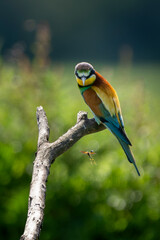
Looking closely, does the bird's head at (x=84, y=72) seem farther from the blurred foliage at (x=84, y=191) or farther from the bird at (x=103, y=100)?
the blurred foliage at (x=84, y=191)

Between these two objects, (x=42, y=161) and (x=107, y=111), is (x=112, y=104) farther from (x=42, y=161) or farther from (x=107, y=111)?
(x=42, y=161)

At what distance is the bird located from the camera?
145cm

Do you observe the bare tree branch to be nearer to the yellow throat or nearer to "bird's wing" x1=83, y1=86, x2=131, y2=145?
"bird's wing" x1=83, y1=86, x2=131, y2=145

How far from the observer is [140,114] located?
312cm

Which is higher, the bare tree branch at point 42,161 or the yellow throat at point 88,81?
the yellow throat at point 88,81

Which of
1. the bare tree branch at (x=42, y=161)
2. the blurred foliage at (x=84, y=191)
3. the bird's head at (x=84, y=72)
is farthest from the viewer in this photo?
the blurred foliage at (x=84, y=191)

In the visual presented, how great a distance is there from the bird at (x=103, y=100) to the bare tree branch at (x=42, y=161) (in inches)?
2.0

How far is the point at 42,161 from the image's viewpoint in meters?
1.04

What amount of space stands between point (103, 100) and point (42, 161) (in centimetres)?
52

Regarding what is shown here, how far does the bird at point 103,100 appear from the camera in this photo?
1.45 metres

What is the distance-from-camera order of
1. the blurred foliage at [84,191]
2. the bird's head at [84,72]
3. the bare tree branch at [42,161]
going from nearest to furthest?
the bare tree branch at [42,161]
the bird's head at [84,72]
the blurred foliage at [84,191]

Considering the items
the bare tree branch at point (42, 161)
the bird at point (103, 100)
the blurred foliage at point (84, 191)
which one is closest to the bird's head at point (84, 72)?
the bird at point (103, 100)

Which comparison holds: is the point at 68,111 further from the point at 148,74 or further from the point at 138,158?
the point at 148,74

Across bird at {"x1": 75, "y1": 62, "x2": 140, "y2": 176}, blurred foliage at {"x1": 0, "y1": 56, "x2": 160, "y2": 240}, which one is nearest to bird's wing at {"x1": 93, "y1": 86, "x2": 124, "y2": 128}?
bird at {"x1": 75, "y1": 62, "x2": 140, "y2": 176}
